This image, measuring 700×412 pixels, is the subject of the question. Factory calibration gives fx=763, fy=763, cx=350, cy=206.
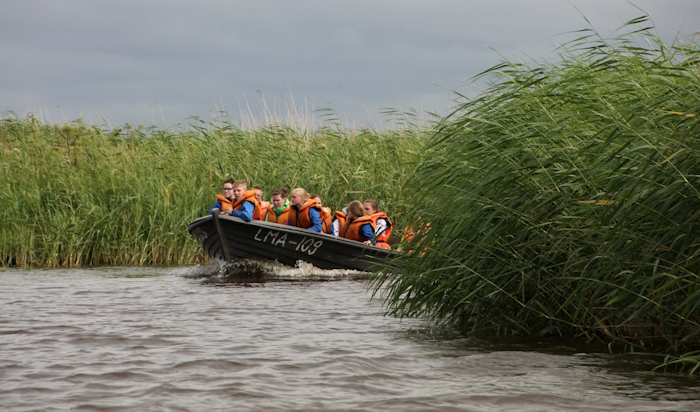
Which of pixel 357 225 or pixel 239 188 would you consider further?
pixel 357 225

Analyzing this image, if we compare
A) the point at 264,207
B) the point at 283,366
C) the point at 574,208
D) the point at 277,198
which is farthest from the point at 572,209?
the point at 264,207

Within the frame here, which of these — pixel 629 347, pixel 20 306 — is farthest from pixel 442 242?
pixel 20 306

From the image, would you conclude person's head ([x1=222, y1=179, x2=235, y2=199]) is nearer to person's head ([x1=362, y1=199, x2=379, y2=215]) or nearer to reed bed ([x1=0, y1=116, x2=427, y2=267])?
reed bed ([x1=0, y1=116, x2=427, y2=267])

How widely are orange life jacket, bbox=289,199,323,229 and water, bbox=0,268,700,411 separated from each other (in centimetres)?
413

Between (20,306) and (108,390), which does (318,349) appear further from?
(20,306)

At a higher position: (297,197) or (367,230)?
(297,197)

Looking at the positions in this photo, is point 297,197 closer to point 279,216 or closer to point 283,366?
point 279,216

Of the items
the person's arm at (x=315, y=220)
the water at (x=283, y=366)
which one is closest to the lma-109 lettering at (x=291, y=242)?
the person's arm at (x=315, y=220)

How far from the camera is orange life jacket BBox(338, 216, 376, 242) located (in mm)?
11353

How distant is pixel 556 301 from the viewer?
5.18 m

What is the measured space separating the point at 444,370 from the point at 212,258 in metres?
7.56

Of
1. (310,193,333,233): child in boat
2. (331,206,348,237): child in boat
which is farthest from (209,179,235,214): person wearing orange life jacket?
(331,206,348,237): child in boat

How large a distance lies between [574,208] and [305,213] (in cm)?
705

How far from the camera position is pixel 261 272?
11.6m
